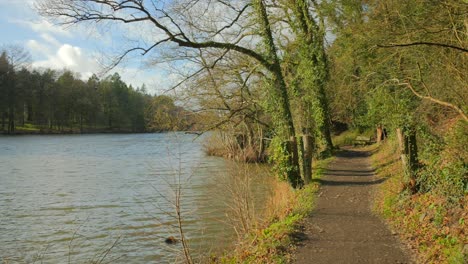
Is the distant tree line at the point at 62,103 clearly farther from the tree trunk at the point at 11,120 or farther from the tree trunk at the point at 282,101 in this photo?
the tree trunk at the point at 282,101

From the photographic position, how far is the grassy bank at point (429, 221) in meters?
7.11

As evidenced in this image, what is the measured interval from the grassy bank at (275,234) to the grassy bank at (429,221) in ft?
6.61

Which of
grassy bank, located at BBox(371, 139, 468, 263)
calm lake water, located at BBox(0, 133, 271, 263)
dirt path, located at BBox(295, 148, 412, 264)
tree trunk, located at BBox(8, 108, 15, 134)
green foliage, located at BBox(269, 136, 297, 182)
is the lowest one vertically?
calm lake water, located at BBox(0, 133, 271, 263)

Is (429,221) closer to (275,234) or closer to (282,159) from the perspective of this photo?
(275,234)

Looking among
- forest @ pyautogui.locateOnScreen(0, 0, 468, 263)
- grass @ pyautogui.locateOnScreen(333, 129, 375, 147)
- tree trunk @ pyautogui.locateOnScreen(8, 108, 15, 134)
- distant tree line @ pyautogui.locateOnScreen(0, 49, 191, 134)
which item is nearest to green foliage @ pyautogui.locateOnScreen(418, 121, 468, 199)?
forest @ pyautogui.locateOnScreen(0, 0, 468, 263)

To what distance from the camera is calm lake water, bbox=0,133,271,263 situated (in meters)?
11.1

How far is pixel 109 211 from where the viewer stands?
16.1m

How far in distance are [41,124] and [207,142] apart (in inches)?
→ 2138

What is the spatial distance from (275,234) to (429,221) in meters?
3.10

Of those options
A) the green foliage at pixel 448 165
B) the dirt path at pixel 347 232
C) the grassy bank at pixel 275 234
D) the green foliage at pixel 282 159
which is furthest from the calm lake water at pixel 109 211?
the green foliage at pixel 448 165

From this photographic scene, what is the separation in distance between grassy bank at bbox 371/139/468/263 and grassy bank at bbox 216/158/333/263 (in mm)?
2016

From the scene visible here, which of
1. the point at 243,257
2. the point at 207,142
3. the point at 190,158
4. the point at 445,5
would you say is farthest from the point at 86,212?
the point at 207,142

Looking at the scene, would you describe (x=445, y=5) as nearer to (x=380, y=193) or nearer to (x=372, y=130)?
(x=380, y=193)

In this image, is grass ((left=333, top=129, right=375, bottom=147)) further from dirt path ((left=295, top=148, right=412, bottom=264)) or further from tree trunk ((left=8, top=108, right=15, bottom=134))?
tree trunk ((left=8, top=108, right=15, bottom=134))
